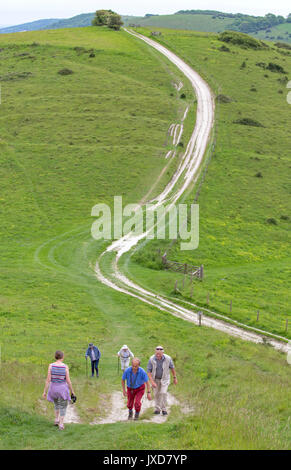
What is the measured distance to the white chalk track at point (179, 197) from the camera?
35250mm

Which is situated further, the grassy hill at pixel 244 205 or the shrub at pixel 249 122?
the shrub at pixel 249 122

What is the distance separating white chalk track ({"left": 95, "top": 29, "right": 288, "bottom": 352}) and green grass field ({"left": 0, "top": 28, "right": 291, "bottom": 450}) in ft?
6.16

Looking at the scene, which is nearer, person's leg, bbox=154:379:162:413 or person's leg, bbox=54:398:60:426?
person's leg, bbox=54:398:60:426

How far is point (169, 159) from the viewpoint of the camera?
258 feet

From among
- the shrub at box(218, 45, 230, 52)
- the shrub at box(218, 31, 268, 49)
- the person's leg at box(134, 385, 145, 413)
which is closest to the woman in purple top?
the person's leg at box(134, 385, 145, 413)

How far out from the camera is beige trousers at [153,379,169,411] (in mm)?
15203

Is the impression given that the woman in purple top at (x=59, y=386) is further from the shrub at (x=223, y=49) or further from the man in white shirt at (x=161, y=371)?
the shrub at (x=223, y=49)

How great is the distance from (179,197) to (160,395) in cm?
5279

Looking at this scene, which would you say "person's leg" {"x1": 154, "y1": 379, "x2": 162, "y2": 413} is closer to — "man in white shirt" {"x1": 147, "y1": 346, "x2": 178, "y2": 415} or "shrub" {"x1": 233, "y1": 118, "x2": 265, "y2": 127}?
"man in white shirt" {"x1": 147, "y1": 346, "x2": 178, "y2": 415}

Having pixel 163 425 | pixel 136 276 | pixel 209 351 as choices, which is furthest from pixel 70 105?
pixel 163 425

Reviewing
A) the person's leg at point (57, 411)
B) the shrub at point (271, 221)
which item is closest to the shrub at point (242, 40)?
the shrub at point (271, 221)

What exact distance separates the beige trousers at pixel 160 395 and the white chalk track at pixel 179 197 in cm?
1780

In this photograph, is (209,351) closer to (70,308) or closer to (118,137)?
(70,308)

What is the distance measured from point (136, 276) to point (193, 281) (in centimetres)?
525
